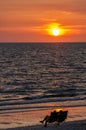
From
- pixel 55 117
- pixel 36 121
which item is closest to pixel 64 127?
pixel 55 117

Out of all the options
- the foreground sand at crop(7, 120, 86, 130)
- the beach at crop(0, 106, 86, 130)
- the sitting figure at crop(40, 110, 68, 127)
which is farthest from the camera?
the beach at crop(0, 106, 86, 130)

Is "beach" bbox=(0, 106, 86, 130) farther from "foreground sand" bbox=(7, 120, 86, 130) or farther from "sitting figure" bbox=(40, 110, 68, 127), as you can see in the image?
"sitting figure" bbox=(40, 110, 68, 127)

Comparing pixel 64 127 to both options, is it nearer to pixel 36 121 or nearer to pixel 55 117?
pixel 55 117

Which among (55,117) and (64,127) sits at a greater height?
(55,117)

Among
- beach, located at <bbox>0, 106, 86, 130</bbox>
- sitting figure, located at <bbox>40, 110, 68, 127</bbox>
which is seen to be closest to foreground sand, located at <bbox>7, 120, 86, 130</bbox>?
beach, located at <bbox>0, 106, 86, 130</bbox>

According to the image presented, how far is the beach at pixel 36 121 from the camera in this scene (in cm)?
1680

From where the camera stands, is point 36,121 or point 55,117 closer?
point 55,117

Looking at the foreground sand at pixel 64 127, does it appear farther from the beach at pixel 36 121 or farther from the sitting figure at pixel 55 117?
the sitting figure at pixel 55 117

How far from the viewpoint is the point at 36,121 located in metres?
19.2

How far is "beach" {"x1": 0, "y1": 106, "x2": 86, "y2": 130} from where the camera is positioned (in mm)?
16797

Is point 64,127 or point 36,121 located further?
point 36,121

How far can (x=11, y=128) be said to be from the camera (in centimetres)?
1711

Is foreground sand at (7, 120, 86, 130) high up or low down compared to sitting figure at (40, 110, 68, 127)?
down

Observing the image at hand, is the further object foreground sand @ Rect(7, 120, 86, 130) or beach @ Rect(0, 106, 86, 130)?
beach @ Rect(0, 106, 86, 130)
